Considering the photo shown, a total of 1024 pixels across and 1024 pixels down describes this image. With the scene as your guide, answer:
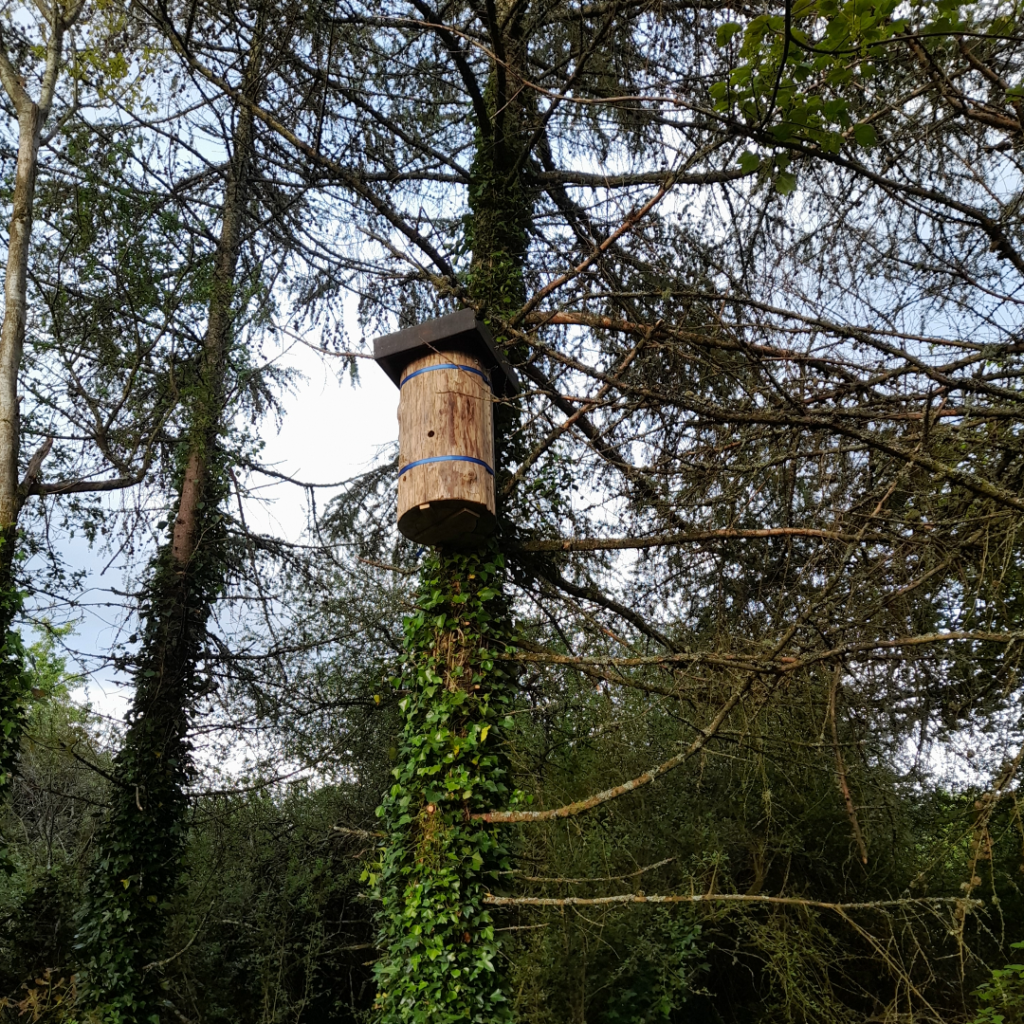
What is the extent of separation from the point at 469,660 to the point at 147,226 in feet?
16.2

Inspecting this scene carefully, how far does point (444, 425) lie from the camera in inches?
154

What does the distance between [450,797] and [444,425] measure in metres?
1.62

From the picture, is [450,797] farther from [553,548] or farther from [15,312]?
[15,312]

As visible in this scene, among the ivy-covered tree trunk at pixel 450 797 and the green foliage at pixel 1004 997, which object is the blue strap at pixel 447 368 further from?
the green foliage at pixel 1004 997

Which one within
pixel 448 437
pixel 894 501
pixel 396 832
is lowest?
pixel 396 832

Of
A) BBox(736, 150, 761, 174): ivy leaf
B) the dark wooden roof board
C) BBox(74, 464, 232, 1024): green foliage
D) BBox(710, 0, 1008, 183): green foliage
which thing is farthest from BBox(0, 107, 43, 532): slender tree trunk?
BBox(710, 0, 1008, 183): green foliage

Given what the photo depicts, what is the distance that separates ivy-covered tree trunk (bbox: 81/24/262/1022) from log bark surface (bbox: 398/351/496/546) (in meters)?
2.50

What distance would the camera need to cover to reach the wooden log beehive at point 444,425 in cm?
384

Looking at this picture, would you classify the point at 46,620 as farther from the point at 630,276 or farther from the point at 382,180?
the point at 630,276

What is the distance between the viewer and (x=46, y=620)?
21.1 ft

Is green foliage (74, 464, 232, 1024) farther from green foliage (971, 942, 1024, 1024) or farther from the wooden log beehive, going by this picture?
green foliage (971, 942, 1024, 1024)

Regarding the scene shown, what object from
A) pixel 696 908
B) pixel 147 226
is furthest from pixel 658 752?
pixel 147 226

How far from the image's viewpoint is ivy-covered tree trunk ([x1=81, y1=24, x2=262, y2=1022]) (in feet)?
20.7

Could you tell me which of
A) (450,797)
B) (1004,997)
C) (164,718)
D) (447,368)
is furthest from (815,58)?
(164,718)
